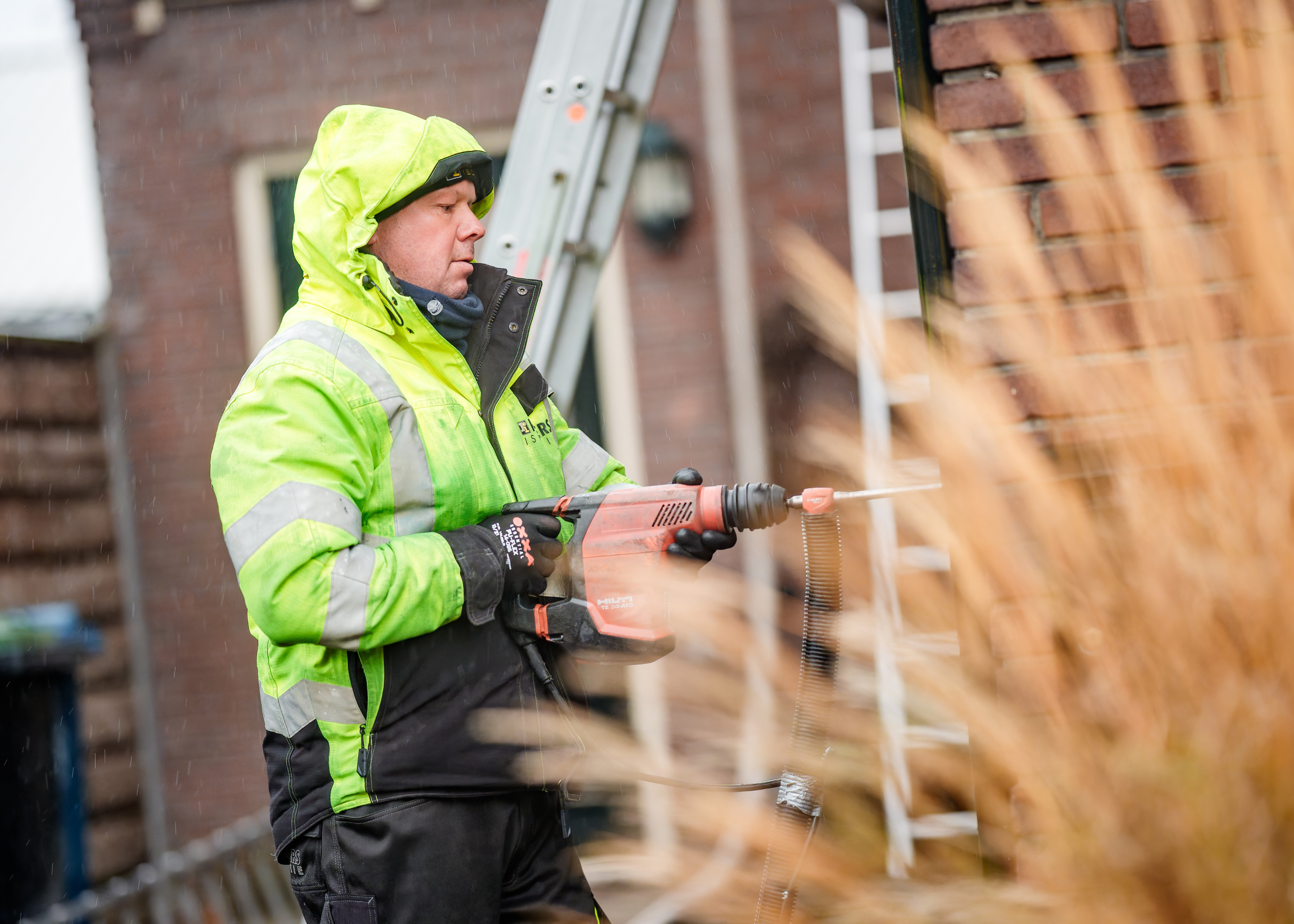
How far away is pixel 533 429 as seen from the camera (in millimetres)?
2074

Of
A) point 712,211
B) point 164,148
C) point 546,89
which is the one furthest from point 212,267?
point 546,89

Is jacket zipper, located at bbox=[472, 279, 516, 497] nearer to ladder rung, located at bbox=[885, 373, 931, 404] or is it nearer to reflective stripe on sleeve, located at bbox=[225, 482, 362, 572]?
reflective stripe on sleeve, located at bbox=[225, 482, 362, 572]

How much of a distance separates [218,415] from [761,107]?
10.1ft

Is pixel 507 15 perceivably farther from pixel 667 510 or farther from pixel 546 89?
pixel 667 510

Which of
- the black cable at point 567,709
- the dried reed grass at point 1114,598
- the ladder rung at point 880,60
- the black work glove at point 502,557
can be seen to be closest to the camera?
the dried reed grass at point 1114,598

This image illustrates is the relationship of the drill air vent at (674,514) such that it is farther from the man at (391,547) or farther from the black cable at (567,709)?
the black cable at (567,709)

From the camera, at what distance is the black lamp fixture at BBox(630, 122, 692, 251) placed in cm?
525

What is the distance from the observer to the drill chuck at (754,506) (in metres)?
1.83

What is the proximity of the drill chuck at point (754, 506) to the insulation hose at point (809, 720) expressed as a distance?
0.25 ft

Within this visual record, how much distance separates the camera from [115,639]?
19.1 feet

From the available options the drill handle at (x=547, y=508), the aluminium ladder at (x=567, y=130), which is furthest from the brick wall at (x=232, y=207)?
the drill handle at (x=547, y=508)

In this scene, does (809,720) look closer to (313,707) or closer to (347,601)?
(347,601)

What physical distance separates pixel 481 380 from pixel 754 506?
20.9 inches

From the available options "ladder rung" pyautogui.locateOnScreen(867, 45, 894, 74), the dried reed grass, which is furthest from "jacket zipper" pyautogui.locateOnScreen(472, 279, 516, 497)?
"ladder rung" pyautogui.locateOnScreen(867, 45, 894, 74)
